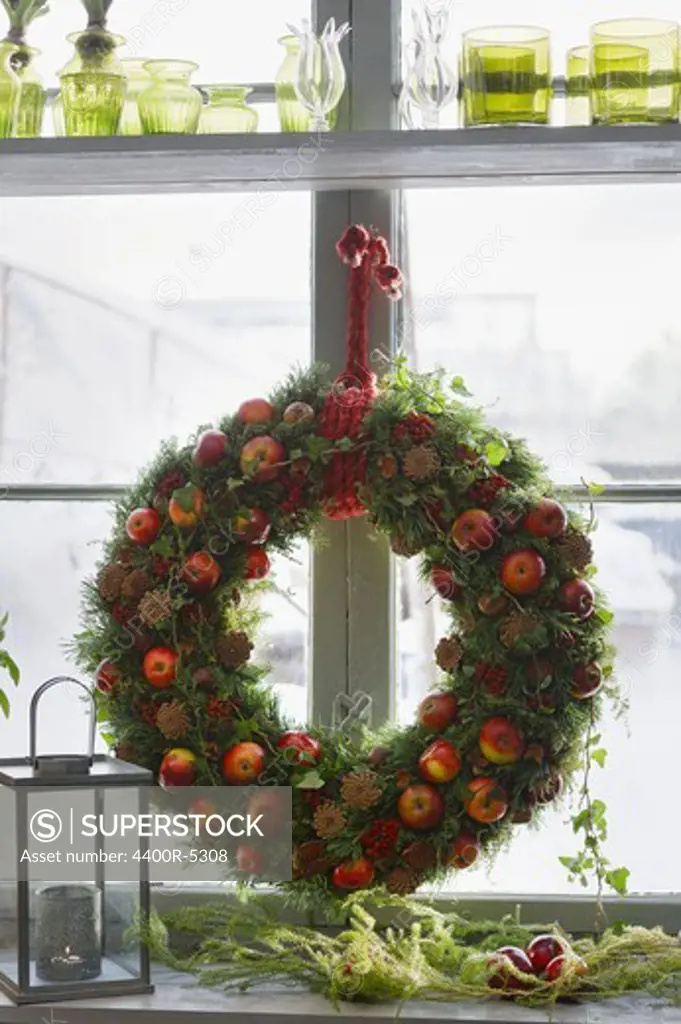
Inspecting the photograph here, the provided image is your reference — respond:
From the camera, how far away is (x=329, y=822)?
1907 mm

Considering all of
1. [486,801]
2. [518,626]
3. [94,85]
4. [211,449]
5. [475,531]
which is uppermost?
[94,85]

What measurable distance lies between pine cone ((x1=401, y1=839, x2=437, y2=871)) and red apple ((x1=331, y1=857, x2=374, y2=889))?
0.04m

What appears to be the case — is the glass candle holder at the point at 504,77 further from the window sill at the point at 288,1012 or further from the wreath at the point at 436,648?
the window sill at the point at 288,1012

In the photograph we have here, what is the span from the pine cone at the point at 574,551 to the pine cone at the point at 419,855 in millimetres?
369

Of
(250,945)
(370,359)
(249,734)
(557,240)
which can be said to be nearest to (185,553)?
(249,734)

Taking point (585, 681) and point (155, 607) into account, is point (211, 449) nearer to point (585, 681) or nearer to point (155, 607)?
point (155, 607)

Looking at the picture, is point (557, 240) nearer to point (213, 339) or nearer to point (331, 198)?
point (331, 198)

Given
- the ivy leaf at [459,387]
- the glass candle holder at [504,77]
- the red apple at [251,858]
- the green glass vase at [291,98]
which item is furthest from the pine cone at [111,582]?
the glass candle holder at [504,77]

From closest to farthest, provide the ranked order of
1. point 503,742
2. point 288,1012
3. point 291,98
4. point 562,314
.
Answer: point 288,1012 → point 503,742 → point 291,98 → point 562,314

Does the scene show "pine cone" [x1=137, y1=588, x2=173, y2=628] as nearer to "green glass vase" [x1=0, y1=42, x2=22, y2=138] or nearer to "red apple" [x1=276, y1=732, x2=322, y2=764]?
"red apple" [x1=276, y1=732, x2=322, y2=764]

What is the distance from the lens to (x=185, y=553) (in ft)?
6.38

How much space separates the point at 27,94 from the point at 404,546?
0.73 metres

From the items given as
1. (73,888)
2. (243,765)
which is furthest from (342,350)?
(73,888)

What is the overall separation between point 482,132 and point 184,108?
0.37 metres
